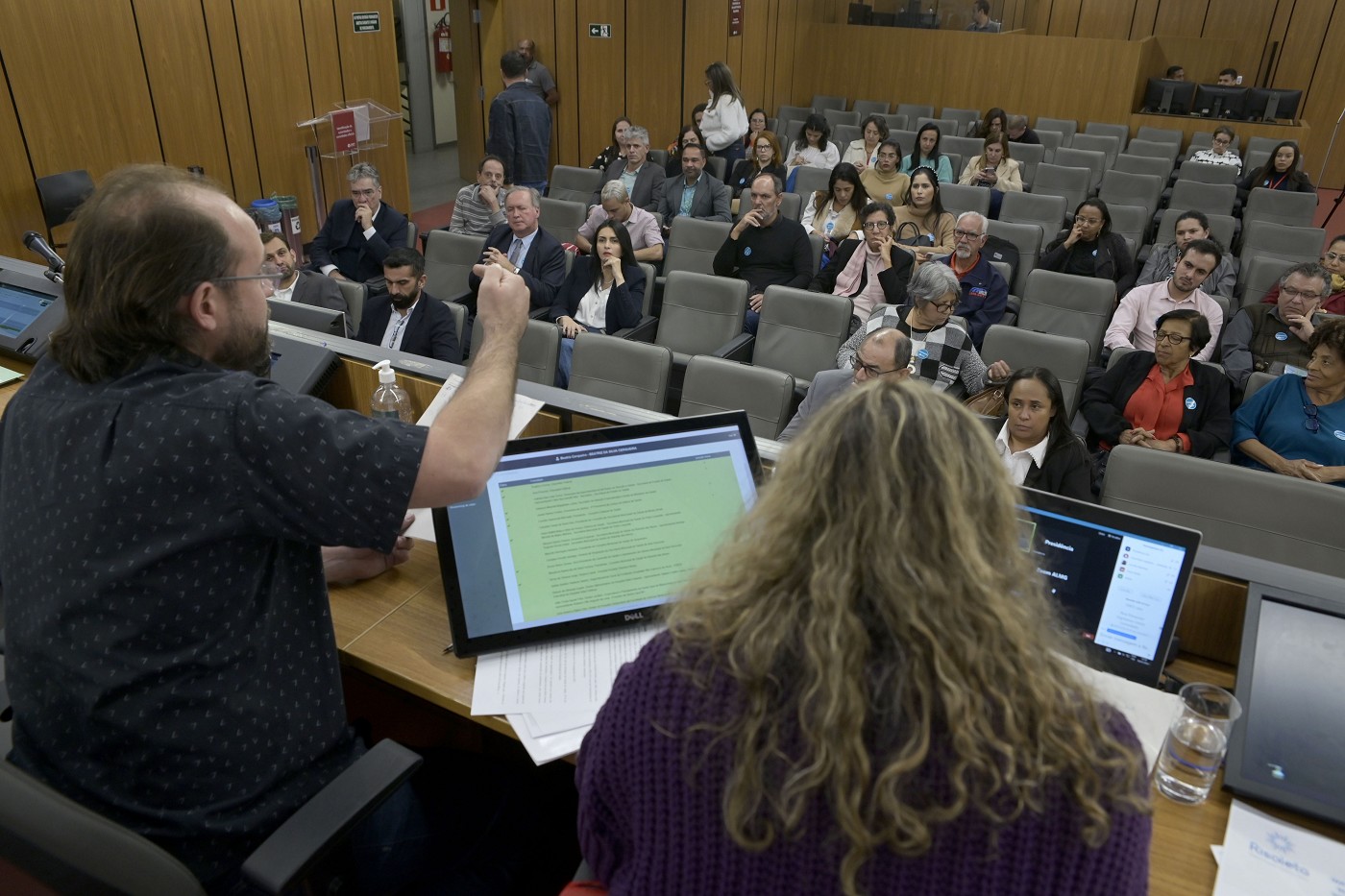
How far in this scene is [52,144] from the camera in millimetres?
5684

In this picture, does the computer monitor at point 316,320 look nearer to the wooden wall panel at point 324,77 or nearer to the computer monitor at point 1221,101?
the wooden wall panel at point 324,77

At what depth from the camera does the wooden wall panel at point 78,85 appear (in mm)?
5461

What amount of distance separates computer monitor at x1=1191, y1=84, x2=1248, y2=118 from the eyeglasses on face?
25.8 feet

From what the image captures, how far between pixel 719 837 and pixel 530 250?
449 cm

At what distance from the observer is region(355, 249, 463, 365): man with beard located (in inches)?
155

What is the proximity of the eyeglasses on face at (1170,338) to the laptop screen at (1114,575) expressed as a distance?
8.15 feet

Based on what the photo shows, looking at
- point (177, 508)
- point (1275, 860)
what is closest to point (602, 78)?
point (177, 508)

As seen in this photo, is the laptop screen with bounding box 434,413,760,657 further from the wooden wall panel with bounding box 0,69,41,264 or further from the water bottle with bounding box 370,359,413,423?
the wooden wall panel with bounding box 0,69,41,264

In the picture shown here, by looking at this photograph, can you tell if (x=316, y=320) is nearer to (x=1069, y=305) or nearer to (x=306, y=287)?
(x=306, y=287)

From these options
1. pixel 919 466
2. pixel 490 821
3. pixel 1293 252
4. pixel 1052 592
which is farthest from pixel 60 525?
pixel 1293 252

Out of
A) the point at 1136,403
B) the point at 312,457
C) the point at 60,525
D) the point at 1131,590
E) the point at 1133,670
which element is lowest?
the point at 1136,403

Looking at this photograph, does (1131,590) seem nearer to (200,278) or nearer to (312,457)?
(312,457)

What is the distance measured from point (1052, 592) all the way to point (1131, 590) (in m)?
0.12

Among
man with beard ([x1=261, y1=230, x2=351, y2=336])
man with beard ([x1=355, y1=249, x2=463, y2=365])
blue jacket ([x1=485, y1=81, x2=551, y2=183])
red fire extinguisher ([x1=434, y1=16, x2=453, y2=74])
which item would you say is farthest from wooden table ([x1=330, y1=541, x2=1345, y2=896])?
red fire extinguisher ([x1=434, y1=16, x2=453, y2=74])
